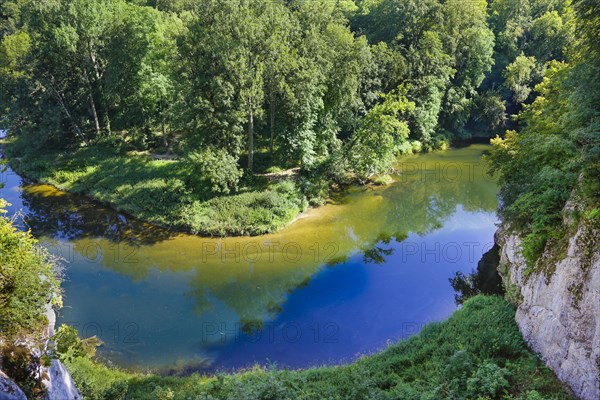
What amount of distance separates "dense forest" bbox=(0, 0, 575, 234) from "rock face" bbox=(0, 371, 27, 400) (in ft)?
56.9

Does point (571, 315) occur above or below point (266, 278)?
above

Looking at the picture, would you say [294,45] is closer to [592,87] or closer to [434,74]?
[434,74]

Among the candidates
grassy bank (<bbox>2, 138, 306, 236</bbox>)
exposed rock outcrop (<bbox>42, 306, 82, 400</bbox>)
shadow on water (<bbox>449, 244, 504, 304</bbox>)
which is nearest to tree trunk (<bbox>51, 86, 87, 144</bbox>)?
grassy bank (<bbox>2, 138, 306, 236</bbox>)

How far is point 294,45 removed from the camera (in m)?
29.3

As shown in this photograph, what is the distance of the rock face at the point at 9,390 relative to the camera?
731cm

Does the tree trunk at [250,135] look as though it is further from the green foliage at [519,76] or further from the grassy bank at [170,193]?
the green foliage at [519,76]

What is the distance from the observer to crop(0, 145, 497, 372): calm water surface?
1722 cm

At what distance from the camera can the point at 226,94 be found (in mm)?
25516

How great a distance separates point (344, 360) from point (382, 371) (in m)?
2.92

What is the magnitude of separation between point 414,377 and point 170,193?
19448 mm

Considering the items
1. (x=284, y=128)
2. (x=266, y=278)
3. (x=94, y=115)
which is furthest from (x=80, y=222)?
(x=284, y=128)

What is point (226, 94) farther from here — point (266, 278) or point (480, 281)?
point (480, 281)

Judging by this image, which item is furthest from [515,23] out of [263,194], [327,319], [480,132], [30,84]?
[30,84]

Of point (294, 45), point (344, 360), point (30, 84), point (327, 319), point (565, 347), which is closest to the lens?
point (565, 347)
